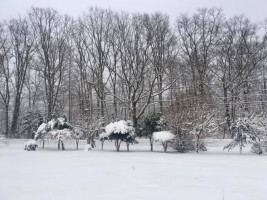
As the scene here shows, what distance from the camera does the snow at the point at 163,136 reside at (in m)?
23.8

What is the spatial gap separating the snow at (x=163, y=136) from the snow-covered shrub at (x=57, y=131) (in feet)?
22.8

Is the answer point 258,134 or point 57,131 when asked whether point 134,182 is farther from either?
point 57,131

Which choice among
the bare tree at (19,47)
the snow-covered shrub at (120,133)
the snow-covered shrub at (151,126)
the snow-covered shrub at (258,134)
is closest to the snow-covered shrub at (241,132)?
the snow-covered shrub at (258,134)

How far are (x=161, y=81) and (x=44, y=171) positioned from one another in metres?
24.1

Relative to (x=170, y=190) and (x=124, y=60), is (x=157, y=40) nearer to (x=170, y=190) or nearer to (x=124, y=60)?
(x=124, y=60)

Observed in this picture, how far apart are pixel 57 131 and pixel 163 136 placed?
8419mm

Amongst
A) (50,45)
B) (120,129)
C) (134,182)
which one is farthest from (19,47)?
(134,182)

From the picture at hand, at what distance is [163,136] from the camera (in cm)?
2388

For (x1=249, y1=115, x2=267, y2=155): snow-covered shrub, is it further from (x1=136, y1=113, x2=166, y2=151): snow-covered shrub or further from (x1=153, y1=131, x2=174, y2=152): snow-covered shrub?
(x1=136, y1=113, x2=166, y2=151): snow-covered shrub

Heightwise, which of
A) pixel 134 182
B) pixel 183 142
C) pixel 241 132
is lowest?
pixel 134 182

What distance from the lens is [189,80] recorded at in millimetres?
38469

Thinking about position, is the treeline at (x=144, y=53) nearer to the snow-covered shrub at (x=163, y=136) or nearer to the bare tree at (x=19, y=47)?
the bare tree at (x=19, y=47)

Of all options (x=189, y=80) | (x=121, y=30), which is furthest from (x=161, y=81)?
(x=121, y=30)

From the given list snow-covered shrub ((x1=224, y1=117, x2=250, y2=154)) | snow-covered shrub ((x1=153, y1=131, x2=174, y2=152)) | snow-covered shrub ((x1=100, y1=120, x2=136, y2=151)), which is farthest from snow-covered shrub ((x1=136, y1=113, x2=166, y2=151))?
snow-covered shrub ((x1=224, y1=117, x2=250, y2=154))
